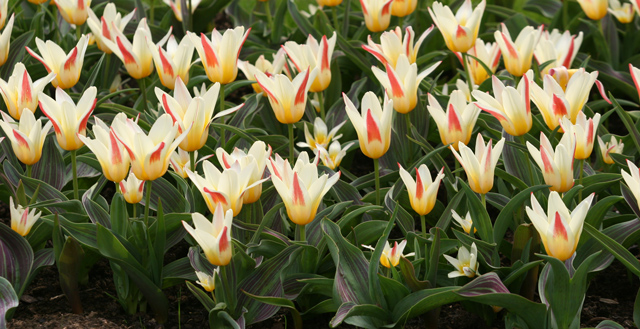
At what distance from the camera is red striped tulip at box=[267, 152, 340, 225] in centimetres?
188

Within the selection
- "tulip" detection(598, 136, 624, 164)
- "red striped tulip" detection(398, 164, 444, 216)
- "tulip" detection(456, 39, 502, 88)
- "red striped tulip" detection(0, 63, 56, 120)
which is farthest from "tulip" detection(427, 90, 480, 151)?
"red striped tulip" detection(0, 63, 56, 120)

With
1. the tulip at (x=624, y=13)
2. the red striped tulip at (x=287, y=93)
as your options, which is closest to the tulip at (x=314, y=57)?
the red striped tulip at (x=287, y=93)

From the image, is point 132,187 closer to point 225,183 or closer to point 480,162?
point 225,183

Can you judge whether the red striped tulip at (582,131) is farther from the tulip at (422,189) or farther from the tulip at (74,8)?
the tulip at (74,8)

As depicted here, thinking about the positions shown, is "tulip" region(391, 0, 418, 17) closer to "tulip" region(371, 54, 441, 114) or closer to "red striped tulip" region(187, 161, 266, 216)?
"tulip" region(371, 54, 441, 114)

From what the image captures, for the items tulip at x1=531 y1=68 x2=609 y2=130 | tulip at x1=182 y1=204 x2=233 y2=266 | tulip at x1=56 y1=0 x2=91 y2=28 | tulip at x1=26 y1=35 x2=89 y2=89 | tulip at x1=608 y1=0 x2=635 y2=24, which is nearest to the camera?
tulip at x1=182 y1=204 x2=233 y2=266

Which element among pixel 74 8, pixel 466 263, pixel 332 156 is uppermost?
pixel 74 8

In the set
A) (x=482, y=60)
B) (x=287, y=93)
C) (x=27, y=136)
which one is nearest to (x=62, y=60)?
(x=27, y=136)

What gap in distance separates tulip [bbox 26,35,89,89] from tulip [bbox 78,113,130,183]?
68 centimetres

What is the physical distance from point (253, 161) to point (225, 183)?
0.10 meters

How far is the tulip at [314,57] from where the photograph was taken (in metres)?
2.63

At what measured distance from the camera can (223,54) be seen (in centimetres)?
246

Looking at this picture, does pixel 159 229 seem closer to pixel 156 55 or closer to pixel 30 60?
pixel 156 55

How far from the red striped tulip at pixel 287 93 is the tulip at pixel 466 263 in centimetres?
66
